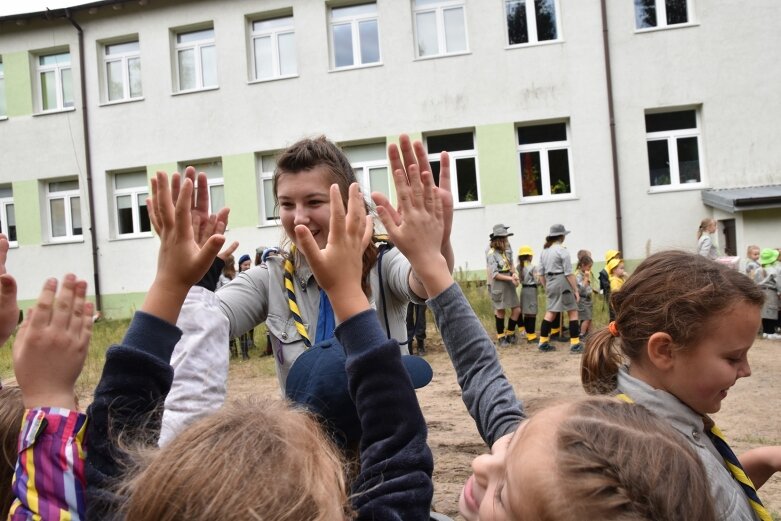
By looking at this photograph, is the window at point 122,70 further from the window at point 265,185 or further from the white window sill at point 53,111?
the window at point 265,185

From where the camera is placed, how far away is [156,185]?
4.86 ft

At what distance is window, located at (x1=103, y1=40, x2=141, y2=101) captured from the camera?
16.1 m

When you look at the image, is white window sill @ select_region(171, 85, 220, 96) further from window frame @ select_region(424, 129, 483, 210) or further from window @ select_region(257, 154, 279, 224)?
window frame @ select_region(424, 129, 483, 210)

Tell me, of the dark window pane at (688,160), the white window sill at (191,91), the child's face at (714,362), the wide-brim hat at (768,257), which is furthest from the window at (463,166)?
the child's face at (714,362)

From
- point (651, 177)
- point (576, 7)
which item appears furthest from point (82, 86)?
point (651, 177)

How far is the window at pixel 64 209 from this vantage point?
1642cm

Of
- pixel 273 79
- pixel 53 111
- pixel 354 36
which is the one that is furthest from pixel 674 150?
pixel 53 111

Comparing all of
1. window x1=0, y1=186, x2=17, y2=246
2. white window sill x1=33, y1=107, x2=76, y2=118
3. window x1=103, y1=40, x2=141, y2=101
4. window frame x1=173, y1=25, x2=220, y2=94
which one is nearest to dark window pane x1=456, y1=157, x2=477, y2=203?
window frame x1=173, y1=25, x2=220, y2=94

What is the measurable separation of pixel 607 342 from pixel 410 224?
28.5 inches

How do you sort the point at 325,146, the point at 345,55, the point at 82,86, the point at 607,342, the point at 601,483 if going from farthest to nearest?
the point at 82,86
the point at 345,55
the point at 325,146
the point at 607,342
the point at 601,483

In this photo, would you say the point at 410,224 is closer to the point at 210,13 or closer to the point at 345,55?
the point at 345,55

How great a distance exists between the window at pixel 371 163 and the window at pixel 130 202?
17.7ft

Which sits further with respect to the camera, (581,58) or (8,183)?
(8,183)

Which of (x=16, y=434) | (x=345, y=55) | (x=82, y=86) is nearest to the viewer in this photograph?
(x=16, y=434)
